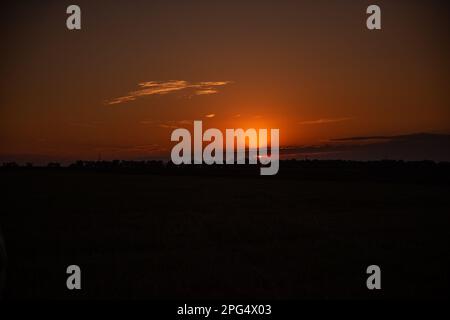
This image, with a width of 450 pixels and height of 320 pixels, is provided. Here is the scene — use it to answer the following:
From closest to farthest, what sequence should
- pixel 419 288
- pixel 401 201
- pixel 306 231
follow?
pixel 419 288 → pixel 306 231 → pixel 401 201

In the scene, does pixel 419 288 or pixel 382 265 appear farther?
pixel 382 265

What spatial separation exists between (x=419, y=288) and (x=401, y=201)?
69.0 ft

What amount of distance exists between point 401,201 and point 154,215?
17.6 metres

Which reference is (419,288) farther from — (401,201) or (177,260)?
(401,201)

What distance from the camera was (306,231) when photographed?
17.1 m

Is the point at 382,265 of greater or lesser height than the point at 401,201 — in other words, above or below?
below
